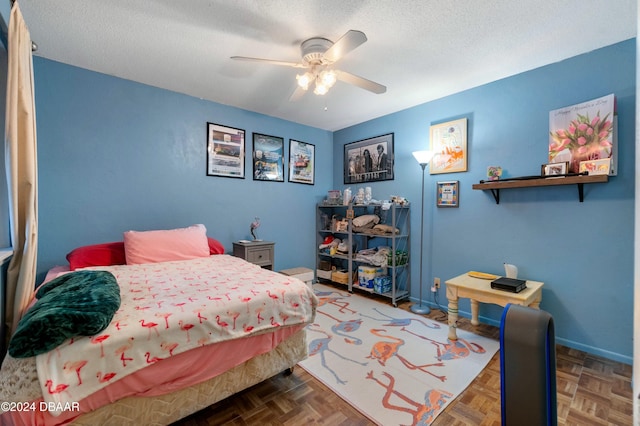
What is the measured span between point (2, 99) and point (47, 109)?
74 cm

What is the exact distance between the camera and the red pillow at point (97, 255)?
2230mm

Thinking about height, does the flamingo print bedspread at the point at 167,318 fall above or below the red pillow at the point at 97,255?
below

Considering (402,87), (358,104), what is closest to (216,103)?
(358,104)

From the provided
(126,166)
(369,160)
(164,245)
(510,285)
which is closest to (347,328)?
(510,285)

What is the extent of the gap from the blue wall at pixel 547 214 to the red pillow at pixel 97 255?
131 inches

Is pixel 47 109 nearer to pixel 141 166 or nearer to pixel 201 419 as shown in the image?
pixel 141 166

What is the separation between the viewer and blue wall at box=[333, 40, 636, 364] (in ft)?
6.79

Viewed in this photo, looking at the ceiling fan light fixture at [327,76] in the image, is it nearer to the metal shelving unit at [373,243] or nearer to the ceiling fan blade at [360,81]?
the ceiling fan blade at [360,81]

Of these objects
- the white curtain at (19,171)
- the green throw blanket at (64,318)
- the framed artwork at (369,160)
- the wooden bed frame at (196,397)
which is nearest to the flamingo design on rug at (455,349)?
the wooden bed frame at (196,397)

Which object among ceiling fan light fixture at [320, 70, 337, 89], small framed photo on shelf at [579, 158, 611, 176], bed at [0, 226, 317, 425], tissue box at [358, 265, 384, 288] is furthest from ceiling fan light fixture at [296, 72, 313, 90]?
tissue box at [358, 265, 384, 288]

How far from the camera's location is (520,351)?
0.68 meters

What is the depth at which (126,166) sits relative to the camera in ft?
8.99

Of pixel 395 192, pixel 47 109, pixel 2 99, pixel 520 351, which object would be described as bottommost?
pixel 520 351

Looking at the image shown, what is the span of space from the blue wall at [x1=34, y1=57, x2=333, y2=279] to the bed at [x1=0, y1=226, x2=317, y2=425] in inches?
36.4
